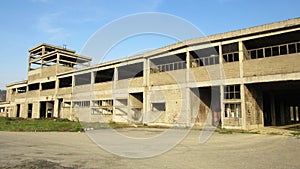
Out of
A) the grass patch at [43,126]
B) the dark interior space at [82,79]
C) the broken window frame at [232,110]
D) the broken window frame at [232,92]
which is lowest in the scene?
the grass patch at [43,126]

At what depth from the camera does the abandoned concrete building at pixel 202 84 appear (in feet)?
50.2

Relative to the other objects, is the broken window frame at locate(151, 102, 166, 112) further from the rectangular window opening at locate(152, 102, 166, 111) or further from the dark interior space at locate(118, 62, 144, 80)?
the dark interior space at locate(118, 62, 144, 80)

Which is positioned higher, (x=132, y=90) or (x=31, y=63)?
(x=31, y=63)

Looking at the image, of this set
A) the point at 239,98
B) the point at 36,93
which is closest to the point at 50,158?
the point at 239,98

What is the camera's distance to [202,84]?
57.6 feet

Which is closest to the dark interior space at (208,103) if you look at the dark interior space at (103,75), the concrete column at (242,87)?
the concrete column at (242,87)

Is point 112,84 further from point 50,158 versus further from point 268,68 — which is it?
point 50,158

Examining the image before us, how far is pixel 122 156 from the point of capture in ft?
23.6

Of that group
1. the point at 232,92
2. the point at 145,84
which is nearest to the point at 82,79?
the point at 145,84

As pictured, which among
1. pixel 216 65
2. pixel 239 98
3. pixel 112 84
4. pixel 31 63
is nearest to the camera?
pixel 239 98

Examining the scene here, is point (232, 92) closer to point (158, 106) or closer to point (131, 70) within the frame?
point (158, 106)

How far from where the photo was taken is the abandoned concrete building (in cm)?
1529

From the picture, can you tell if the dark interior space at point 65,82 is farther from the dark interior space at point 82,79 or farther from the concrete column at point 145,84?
the concrete column at point 145,84

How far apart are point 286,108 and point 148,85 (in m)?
17.2
